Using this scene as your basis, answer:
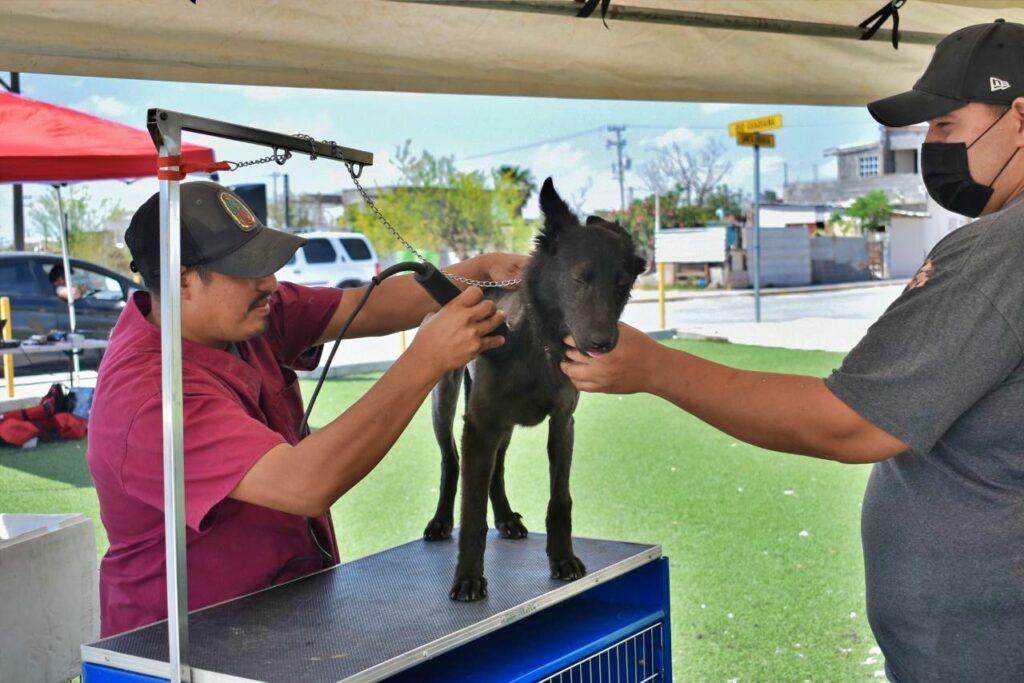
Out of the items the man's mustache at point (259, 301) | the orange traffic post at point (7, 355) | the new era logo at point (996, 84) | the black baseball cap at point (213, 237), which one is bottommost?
the orange traffic post at point (7, 355)

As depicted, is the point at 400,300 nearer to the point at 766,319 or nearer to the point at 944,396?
the point at 944,396

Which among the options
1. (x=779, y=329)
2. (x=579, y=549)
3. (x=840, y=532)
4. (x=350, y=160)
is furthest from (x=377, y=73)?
(x=779, y=329)

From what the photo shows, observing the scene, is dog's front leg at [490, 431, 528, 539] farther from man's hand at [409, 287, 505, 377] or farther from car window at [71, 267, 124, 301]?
car window at [71, 267, 124, 301]

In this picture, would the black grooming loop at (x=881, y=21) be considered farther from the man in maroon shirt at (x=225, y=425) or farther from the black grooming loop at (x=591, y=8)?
the man in maroon shirt at (x=225, y=425)

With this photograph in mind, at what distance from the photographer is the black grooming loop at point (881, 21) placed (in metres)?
3.35

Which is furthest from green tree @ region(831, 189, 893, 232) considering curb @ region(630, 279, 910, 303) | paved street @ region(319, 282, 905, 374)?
paved street @ region(319, 282, 905, 374)

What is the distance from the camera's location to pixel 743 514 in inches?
244

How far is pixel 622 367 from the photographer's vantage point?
6.18ft

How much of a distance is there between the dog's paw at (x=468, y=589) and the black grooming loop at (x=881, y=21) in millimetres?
2474

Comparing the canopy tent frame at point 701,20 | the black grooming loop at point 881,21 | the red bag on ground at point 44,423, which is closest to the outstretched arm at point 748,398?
the canopy tent frame at point 701,20

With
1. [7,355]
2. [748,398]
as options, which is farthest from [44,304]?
[748,398]

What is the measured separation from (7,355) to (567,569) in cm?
933

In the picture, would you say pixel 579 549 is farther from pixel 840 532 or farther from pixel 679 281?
pixel 679 281

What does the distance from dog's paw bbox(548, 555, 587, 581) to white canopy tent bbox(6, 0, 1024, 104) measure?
5.28 ft
